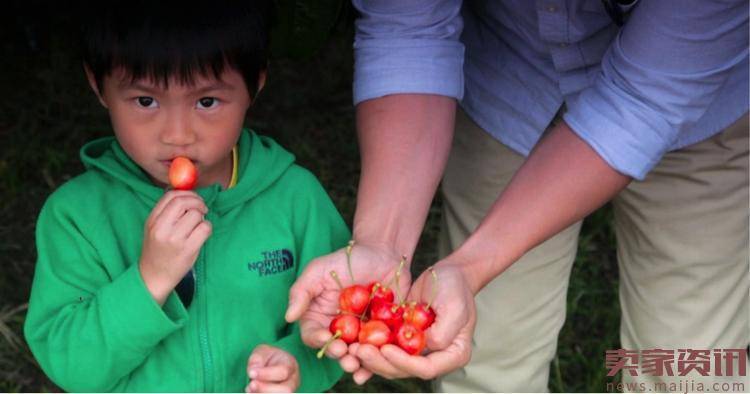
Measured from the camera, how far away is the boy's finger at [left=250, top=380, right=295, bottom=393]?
1.80 m

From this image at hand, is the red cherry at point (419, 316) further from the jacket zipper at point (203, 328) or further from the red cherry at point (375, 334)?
the jacket zipper at point (203, 328)

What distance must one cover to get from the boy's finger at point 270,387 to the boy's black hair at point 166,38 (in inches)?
20.0

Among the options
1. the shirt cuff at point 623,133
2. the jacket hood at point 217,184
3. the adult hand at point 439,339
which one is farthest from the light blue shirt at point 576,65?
the adult hand at point 439,339

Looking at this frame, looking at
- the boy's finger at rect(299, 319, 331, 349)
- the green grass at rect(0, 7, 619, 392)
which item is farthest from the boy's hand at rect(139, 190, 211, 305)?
the green grass at rect(0, 7, 619, 392)

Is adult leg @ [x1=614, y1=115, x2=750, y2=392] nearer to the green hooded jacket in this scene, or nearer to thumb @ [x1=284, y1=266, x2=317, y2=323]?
the green hooded jacket

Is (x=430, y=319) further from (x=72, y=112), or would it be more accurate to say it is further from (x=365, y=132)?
(x=72, y=112)

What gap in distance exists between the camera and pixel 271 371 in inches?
71.0

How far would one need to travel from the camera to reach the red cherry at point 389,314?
185 cm

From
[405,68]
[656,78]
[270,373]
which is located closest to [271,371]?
[270,373]

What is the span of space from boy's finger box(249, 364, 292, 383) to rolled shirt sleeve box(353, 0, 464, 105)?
24.4 inches

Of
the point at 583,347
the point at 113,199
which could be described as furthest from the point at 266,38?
the point at 583,347

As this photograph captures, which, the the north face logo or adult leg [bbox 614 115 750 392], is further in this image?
adult leg [bbox 614 115 750 392]

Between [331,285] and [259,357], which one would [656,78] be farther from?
[259,357]

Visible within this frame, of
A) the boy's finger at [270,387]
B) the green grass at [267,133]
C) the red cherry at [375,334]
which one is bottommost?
the green grass at [267,133]
